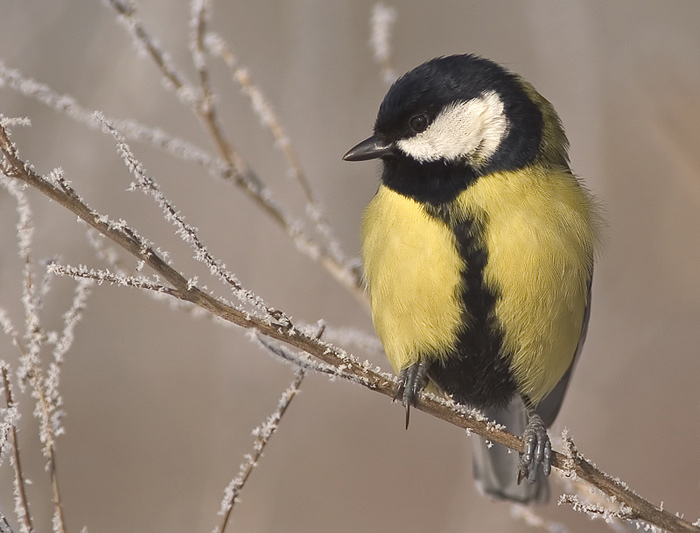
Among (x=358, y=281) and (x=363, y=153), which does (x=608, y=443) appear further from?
(x=363, y=153)

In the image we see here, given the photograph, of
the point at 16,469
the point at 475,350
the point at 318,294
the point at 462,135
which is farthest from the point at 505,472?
the point at 16,469

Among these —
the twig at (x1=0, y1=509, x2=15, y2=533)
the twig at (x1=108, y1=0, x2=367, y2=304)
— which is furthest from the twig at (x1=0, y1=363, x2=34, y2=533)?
the twig at (x1=108, y1=0, x2=367, y2=304)

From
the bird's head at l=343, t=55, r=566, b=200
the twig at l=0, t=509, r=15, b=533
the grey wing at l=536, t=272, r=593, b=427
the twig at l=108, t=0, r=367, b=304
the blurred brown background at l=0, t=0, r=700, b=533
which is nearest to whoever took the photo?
the twig at l=0, t=509, r=15, b=533

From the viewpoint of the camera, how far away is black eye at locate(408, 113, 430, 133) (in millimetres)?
1967

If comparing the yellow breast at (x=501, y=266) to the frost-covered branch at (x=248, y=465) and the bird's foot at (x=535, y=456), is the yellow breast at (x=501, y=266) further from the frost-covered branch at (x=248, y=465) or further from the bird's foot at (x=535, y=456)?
the frost-covered branch at (x=248, y=465)

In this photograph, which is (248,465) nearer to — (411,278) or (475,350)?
(411,278)

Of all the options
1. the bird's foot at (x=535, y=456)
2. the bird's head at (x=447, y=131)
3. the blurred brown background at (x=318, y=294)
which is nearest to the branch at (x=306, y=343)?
the bird's foot at (x=535, y=456)

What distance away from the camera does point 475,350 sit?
2006 millimetres

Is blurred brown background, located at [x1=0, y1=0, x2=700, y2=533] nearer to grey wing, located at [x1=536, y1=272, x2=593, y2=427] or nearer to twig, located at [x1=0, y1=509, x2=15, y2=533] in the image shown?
grey wing, located at [x1=536, y1=272, x2=593, y2=427]

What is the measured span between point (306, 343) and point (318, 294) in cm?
228

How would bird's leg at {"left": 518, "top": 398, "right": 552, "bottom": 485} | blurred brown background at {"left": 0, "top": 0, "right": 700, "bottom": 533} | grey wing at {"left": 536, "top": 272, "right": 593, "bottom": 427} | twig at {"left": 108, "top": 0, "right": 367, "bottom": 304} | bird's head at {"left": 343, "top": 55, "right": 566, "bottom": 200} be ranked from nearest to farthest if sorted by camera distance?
twig at {"left": 108, "top": 0, "right": 367, "bottom": 304}
bird's leg at {"left": 518, "top": 398, "right": 552, "bottom": 485}
bird's head at {"left": 343, "top": 55, "right": 566, "bottom": 200}
grey wing at {"left": 536, "top": 272, "right": 593, "bottom": 427}
blurred brown background at {"left": 0, "top": 0, "right": 700, "bottom": 533}

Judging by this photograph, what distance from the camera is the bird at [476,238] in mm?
1855

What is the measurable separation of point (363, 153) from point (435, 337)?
1.67 ft

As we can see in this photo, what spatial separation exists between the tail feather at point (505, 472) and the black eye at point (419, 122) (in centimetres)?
97
